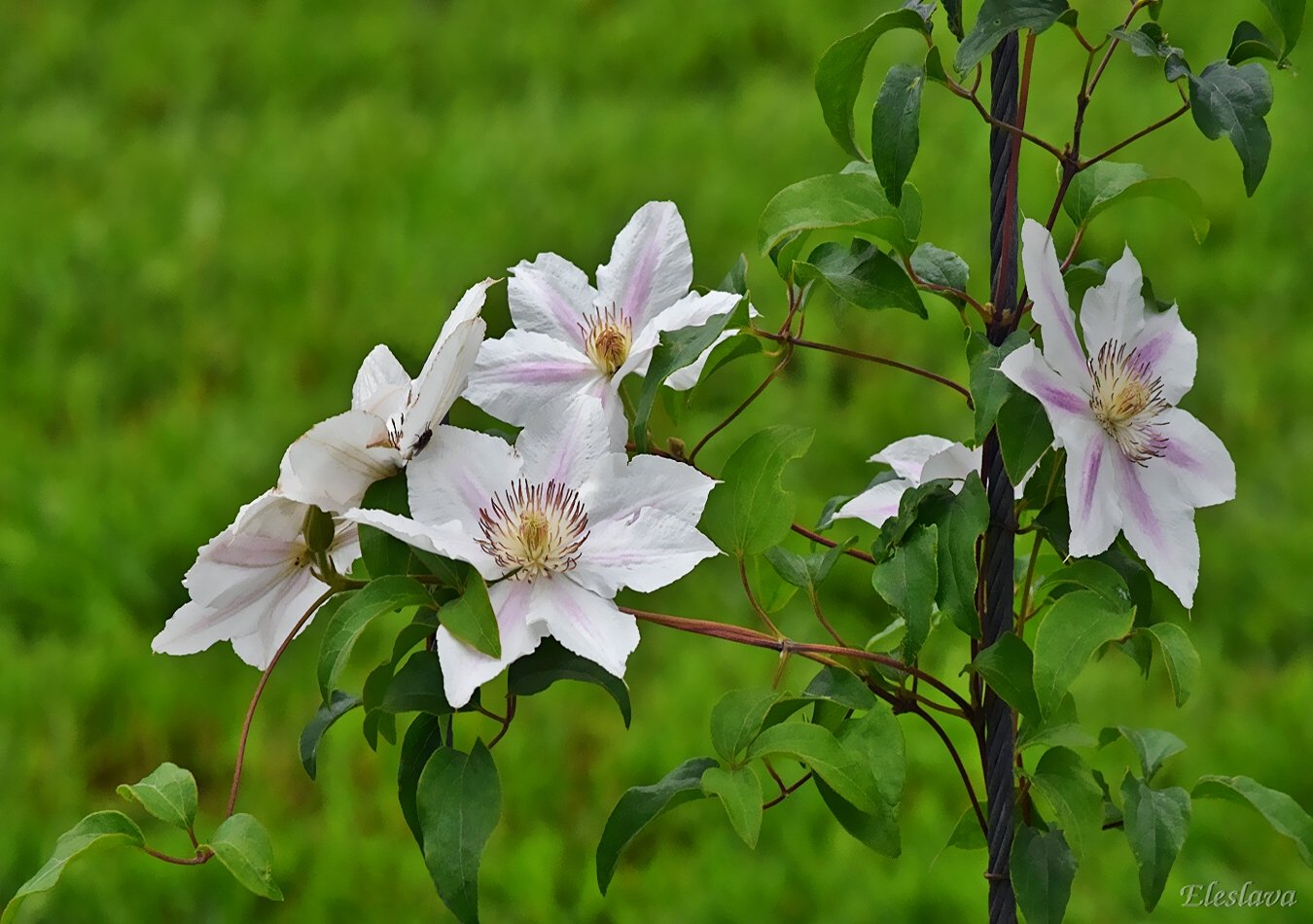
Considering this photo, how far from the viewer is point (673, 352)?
71 centimetres

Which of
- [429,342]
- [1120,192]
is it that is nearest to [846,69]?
[1120,192]

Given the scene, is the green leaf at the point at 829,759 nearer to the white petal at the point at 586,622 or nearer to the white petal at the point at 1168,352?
the white petal at the point at 586,622

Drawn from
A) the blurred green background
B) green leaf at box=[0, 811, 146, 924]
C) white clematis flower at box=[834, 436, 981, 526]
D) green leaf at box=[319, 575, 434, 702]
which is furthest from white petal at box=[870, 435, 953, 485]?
the blurred green background

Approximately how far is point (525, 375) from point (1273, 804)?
441mm

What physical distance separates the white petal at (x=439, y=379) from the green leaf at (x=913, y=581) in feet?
0.69

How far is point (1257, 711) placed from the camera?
1709 mm

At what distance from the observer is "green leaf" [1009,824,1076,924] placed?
29.9 inches

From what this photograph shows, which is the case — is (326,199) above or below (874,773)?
above

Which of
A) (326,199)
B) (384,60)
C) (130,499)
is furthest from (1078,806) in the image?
(384,60)

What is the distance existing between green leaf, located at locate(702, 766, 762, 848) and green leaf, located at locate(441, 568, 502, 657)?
0.41ft

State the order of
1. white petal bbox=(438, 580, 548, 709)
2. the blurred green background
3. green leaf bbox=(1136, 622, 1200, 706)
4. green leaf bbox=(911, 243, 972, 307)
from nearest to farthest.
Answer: white petal bbox=(438, 580, 548, 709) → green leaf bbox=(1136, 622, 1200, 706) → green leaf bbox=(911, 243, 972, 307) → the blurred green background

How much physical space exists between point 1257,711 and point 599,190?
4.07 feet

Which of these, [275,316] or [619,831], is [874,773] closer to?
[619,831]

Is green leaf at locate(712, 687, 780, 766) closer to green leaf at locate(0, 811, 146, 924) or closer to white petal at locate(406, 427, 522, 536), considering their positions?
white petal at locate(406, 427, 522, 536)
